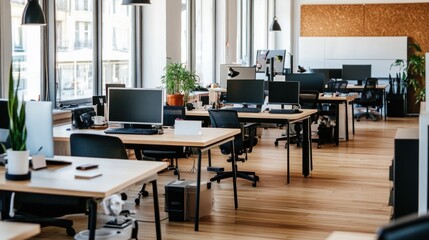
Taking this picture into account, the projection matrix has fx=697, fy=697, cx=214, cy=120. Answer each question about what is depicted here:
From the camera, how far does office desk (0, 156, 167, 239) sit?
11.2 ft

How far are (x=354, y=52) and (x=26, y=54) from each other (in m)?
10.6

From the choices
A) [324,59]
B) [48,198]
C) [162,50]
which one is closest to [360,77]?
[324,59]

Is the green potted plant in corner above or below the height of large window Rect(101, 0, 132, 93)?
below

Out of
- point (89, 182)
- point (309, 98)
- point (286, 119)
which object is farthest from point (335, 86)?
point (89, 182)

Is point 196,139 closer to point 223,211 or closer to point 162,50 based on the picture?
point 223,211

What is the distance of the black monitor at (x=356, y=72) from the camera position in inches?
606

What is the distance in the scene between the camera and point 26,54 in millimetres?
7152

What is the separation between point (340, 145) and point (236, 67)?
2.09 metres

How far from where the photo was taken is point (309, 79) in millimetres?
10984

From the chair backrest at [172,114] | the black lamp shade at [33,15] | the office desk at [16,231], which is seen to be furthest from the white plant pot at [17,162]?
the chair backrest at [172,114]

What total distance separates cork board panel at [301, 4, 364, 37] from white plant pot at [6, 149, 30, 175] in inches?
545

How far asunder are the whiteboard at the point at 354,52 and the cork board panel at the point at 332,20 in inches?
10.8

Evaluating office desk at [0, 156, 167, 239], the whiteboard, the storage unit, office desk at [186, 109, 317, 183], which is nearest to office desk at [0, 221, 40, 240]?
office desk at [0, 156, 167, 239]

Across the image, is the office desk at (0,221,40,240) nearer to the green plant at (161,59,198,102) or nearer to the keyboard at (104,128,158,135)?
the keyboard at (104,128,158,135)
